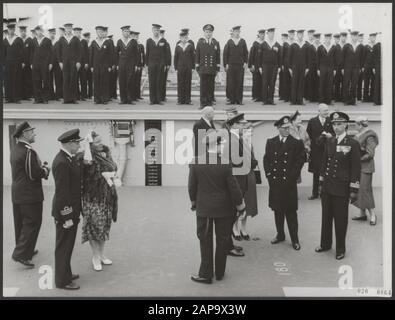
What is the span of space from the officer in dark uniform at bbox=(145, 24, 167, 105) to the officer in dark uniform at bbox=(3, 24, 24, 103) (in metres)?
2.07

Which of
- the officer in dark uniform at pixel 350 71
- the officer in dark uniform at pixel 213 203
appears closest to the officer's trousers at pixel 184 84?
the officer in dark uniform at pixel 350 71

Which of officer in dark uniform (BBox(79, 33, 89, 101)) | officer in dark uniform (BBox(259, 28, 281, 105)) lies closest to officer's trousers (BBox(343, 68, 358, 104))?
officer in dark uniform (BBox(259, 28, 281, 105))

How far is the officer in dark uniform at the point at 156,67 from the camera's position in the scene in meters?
8.95

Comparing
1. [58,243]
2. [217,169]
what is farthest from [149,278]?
[217,169]

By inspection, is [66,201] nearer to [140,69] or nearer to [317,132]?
[317,132]

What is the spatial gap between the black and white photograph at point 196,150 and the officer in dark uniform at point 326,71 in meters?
0.02

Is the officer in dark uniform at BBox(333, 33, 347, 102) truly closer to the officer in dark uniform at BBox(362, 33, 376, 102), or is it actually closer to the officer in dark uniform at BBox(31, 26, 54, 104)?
the officer in dark uniform at BBox(362, 33, 376, 102)

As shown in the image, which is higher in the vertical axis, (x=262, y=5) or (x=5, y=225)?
(x=262, y=5)

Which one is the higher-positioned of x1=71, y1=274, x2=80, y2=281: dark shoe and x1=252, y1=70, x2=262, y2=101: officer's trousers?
x1=252, y1=70, x2=262, y2=101: officer's trousers

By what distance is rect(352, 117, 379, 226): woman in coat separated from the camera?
7064mm

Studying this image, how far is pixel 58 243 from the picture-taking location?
18.1 ft

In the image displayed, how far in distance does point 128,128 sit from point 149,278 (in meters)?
3.38

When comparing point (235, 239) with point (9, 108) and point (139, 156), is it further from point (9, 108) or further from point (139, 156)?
point (9, 108)

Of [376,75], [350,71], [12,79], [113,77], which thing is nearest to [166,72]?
[113,77]
